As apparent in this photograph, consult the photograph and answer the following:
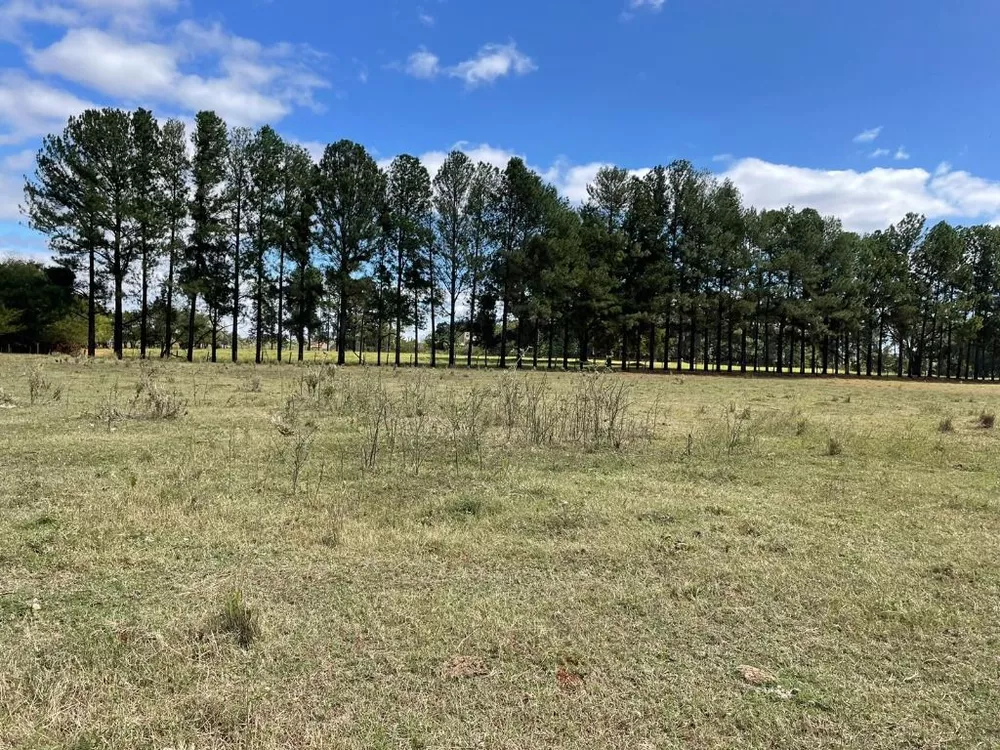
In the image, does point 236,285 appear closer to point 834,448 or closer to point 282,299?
point 282,299

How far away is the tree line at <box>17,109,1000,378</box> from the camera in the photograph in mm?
34156

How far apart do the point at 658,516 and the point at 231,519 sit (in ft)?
12.9

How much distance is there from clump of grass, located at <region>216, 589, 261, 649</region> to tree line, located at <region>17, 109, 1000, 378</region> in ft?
117

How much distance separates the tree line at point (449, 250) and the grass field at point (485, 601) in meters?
31.0

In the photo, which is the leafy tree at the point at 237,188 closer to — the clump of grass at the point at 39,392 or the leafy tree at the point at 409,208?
the leafy tree at the point at 409,208

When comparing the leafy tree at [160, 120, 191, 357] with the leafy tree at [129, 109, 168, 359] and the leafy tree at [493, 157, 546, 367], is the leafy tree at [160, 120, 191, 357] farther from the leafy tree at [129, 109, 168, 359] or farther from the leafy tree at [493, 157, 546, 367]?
the leafy tree at [493, 157, 546, 367]

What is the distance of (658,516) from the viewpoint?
19.3 ft

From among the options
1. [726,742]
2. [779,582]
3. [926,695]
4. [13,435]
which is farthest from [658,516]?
[13,435]

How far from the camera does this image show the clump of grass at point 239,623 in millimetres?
3254

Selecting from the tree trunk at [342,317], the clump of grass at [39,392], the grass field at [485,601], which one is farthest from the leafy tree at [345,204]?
the grass field at [485,601]

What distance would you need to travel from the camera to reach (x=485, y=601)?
3.86m

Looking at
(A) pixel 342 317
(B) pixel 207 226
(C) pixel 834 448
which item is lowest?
(C) pixel 834 448

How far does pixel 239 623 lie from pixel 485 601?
1.44 m

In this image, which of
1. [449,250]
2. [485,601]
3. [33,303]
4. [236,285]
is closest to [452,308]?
[449,250]
